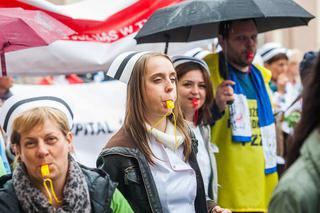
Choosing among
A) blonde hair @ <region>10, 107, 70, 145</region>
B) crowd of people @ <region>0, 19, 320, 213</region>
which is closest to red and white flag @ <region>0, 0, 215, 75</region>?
crowd of people @ <region>0, 19, 320, 213</region>

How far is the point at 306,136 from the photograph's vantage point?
2.74 meters

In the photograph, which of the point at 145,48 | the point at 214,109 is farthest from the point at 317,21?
the point at 214,109

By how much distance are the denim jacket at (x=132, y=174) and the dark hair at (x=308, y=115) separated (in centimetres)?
159

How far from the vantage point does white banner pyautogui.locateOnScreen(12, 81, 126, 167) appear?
27.9 feet

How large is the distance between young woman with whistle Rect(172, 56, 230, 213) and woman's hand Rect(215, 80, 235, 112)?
7.5 inches

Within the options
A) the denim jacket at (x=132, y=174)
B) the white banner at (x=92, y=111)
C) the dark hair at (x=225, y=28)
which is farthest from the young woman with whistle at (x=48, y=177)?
the white banner at (x=92, y=111)

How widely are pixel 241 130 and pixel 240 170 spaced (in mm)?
310

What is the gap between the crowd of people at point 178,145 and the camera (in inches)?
111

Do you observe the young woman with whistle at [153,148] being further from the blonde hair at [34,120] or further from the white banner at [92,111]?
the white banner at [92,111]

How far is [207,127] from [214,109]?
0.22 m

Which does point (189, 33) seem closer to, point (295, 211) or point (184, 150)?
point (184, 150)

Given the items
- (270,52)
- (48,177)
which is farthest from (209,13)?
(270,52)

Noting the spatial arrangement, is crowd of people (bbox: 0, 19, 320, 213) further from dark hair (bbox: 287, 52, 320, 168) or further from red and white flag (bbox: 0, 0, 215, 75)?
red and white flag (bbox: 0, 0, 215, 75)

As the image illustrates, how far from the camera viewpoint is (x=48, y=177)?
3.71m
